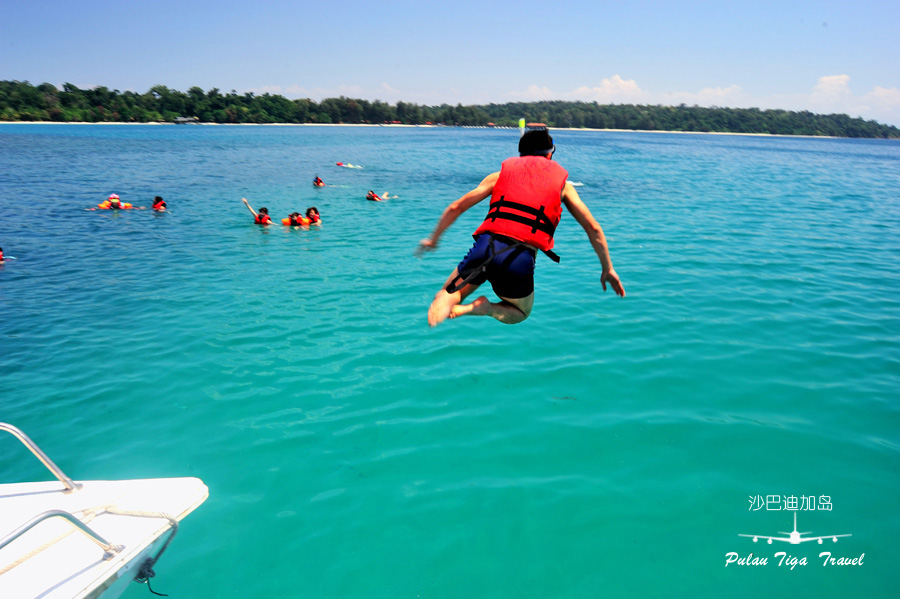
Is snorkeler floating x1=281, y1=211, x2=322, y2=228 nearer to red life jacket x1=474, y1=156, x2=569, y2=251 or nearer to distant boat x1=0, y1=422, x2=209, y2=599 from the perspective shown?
distant boat x1=0, y1=422, x2=209, y2=599

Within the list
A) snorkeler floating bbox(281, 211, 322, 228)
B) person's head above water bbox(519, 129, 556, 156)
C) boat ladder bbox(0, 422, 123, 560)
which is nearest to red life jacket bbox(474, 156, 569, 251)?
person's head above water bbox(519, 129, 556, 156)

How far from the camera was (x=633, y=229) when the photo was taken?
23.1 meters

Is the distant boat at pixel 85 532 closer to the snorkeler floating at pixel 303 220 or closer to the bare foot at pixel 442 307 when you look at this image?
the bare foot at pixel 442 307

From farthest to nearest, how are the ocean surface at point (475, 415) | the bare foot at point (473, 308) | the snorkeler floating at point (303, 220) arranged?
1. the snorkeler floating at point (303, 220)
2. the ocean surface at point (475, 415)
3. the bare foot at point (473, 308)

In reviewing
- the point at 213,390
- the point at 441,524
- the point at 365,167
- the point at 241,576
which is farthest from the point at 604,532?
the point at 365,167

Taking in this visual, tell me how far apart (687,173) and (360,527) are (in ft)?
161

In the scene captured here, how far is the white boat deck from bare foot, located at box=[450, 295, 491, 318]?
11.1ft

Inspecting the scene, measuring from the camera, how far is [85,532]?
14.9ft

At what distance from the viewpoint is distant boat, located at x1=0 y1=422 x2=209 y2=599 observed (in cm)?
455

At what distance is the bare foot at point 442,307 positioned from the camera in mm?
5281

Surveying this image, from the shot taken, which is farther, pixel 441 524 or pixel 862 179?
pixel 862 179

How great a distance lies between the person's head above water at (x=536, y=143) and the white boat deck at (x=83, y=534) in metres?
5.03

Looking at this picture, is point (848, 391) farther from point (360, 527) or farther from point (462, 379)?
point (360, 527)

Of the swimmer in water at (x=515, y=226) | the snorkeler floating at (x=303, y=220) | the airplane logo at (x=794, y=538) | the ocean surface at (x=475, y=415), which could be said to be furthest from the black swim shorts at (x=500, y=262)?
the snorkeler floating at (x=303, y=220)
